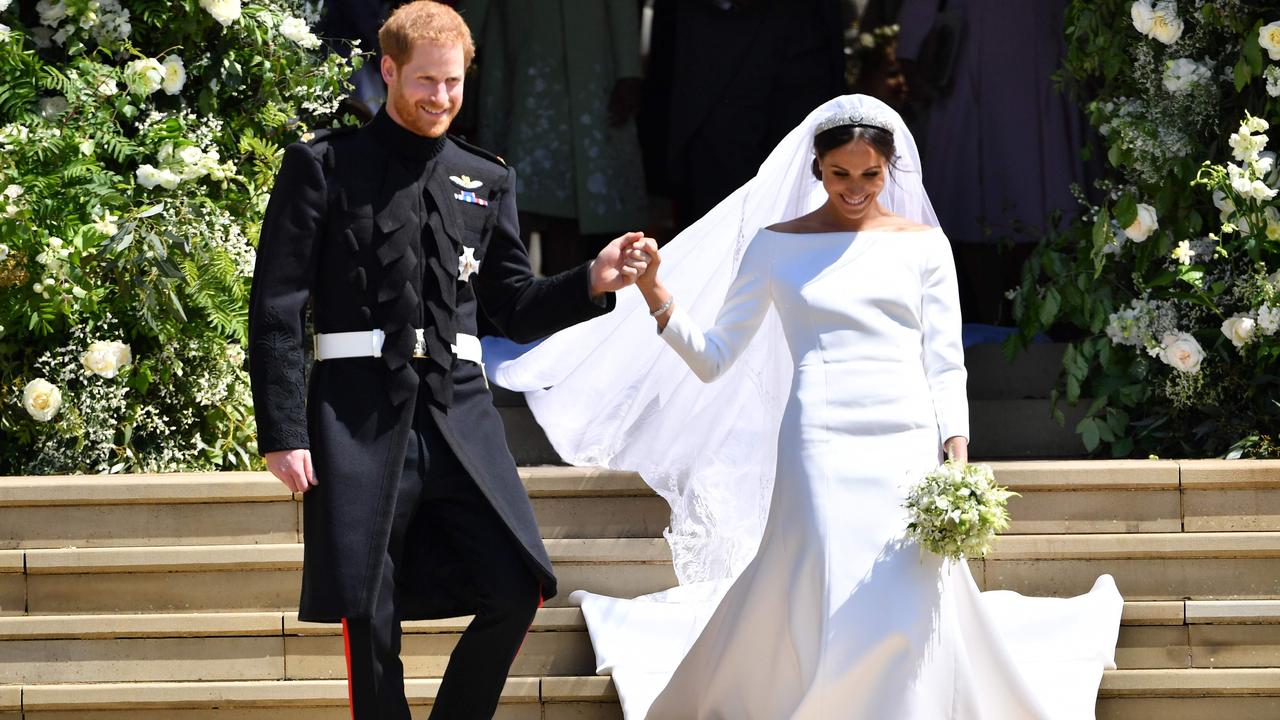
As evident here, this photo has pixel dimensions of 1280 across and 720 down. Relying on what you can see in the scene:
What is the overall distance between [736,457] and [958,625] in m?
0.96

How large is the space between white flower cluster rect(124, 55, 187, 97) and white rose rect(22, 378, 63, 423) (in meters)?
1.16

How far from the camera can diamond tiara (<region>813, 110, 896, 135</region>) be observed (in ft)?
13.3

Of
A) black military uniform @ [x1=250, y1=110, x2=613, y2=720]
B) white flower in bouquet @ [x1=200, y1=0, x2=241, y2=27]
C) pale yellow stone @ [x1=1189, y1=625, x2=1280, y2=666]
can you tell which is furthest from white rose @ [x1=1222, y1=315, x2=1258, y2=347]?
white flower in bouquet @ [x1=200, y1=0, x2=241, y2=27]

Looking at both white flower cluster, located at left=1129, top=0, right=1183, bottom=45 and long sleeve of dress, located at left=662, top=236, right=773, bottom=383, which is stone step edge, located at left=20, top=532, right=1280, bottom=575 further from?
white flower cluster, located at left=1129, top=0, right=1183, bottom=45

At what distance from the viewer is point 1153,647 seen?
4762 millimetres

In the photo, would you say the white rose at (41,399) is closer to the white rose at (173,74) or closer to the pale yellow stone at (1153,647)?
the white rose at (173,74)

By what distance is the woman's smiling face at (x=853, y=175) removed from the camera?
4.05m

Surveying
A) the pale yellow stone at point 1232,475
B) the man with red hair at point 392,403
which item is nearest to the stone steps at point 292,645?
the pale yellow stone at point 1232,475

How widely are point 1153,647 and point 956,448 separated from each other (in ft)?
3.99

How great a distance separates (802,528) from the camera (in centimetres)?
397

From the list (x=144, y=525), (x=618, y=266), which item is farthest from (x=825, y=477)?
(x=144, y=525)

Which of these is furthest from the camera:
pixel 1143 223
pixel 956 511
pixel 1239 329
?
pixel 1143 223

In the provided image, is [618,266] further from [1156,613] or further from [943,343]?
[1156,613]

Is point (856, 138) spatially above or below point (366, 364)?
above
